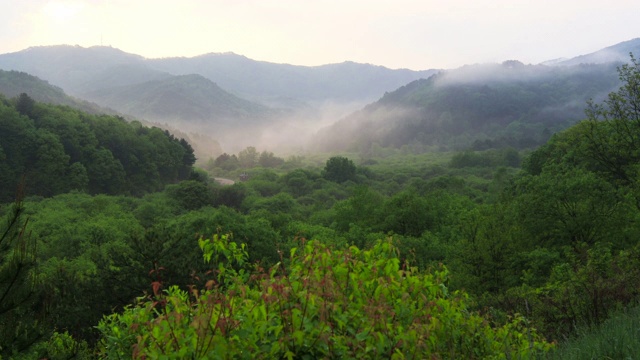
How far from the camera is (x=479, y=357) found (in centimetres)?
765

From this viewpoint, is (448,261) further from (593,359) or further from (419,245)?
(593,359)

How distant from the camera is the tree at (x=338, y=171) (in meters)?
134

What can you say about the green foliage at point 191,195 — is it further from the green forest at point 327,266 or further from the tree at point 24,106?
the tree at point 24,106

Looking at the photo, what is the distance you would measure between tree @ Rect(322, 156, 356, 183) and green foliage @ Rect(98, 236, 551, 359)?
12538 centimetres

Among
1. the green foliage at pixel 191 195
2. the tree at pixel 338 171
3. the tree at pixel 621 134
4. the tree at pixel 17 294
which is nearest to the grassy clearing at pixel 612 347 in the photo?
the tree at pixel 17 294

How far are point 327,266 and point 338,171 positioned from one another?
128210 millimetres

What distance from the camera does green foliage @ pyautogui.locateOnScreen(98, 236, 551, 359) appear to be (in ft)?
17.8

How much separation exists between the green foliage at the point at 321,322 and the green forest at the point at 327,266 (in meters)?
0.04

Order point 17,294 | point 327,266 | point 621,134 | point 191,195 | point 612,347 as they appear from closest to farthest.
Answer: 1. point 612,347
2. point 327,266
3. point 17,294
4. point 621,134
5. point 191,195

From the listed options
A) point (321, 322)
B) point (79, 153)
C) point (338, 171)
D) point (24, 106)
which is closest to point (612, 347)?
point (321, 322)

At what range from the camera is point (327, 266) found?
7.34 m

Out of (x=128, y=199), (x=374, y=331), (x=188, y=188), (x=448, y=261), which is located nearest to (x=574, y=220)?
(x=448, y=261)

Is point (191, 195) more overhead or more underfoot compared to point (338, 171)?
more overhead

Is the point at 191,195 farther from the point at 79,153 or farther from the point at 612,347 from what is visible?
the point at 612,347
